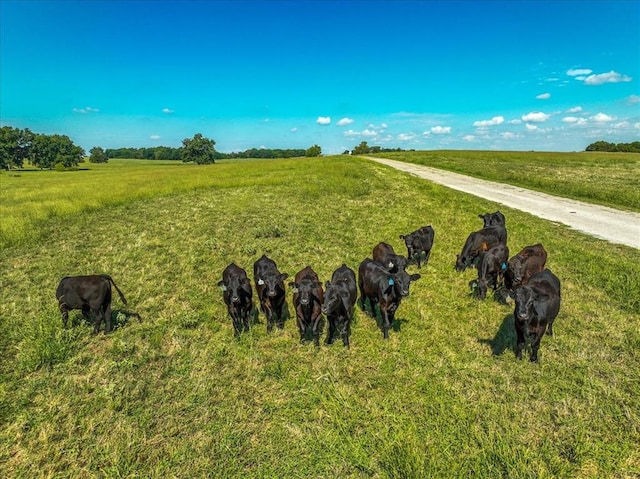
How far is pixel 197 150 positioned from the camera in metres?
116

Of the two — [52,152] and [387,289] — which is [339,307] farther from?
[52,152]

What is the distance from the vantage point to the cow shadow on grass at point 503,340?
6.88m

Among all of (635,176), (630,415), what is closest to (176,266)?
(630,415)

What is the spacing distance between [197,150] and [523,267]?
12044cm

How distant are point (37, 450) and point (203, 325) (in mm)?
3599

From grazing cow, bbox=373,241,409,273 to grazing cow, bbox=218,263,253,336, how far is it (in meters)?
3.67

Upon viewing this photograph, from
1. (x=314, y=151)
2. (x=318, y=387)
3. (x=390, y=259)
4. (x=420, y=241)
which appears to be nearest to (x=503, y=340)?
(x=390, y=259)

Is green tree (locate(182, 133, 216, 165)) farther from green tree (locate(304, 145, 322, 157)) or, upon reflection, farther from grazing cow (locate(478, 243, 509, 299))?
grazing cow (locate(478, 243, 509, 299))

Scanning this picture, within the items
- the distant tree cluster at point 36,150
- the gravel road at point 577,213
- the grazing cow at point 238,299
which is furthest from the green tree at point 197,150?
the grazing cow at point 238,299

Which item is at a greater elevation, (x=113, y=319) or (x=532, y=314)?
(x=532, y=314)

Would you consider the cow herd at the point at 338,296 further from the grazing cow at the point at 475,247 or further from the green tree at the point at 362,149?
the green tree at the point at 362,149

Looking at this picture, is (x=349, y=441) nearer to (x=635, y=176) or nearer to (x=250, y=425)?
(x=250, y=425)

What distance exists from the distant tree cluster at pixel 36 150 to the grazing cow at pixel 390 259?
95030 millimetres

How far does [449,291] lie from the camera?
381 inches
